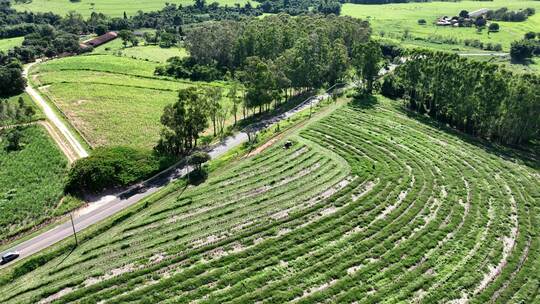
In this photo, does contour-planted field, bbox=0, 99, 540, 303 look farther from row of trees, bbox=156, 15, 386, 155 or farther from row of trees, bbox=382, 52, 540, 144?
row of trees, bbox=382, 52, 540, 144

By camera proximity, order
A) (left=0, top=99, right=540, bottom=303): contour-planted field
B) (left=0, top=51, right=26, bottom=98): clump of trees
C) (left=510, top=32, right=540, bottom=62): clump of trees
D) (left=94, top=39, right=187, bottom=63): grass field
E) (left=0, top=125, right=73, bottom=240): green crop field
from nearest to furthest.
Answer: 1. (left=0, top=99, right=540, bottom=303): contour-planted field
2. (left=0, top=125, right=73, bottom=240): green crop field
3. (left=0, top=51, right=26, bottom=98): clump of trees
4. (left=510, top=32, right=540, bottom=62): clump of trees
5. (left=94, top=39, right=187, bottom=63): grass field

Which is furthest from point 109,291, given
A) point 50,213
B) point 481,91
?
point 481,91

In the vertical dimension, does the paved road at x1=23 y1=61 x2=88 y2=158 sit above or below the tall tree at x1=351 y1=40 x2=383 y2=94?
below

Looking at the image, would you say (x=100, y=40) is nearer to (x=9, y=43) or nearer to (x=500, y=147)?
(x=9, y=43)

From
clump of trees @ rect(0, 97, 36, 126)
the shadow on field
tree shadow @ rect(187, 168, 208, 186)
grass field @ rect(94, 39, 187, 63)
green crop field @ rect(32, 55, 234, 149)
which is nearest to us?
tree shadow @ rect(187, 168, 208, 186)

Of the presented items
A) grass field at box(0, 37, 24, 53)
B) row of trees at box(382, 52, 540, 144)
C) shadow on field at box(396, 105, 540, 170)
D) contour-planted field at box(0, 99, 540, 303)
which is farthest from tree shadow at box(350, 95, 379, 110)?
grass field at box(0, 37, 24, 53)

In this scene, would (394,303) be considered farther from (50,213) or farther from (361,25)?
(361,25)

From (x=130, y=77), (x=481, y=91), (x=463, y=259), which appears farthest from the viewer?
(x=130, y=77)
